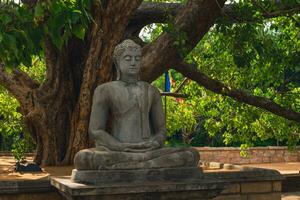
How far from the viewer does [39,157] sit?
41.9 ft

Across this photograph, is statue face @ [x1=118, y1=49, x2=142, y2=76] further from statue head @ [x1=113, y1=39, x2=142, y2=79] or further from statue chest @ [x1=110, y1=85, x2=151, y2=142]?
statue chest @ [x1=110, y1=85, x2=151, y2=142]

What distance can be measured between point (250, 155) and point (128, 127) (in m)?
21.2

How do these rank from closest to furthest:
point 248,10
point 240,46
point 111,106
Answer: point 111,106 → point 248,10 → point 240,46

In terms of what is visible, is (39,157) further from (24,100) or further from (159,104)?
(159,104)

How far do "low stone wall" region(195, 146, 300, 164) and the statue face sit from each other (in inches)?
763

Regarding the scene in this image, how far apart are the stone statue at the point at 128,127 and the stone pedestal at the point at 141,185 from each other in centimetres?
9

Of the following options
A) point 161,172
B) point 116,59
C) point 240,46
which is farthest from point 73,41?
point 161,172

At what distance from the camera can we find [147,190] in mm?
5648

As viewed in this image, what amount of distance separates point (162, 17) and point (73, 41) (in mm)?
2612

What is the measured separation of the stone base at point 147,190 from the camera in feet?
18.1

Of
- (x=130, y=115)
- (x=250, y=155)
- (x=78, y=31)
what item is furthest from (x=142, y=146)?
(x=250, y=155)

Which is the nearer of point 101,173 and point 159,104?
point 101,173

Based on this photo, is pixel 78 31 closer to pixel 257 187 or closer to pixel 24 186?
pixel 24 186

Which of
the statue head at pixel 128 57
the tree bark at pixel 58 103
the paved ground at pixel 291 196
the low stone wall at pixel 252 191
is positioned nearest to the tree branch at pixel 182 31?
the tree bark at pixel 58 103
